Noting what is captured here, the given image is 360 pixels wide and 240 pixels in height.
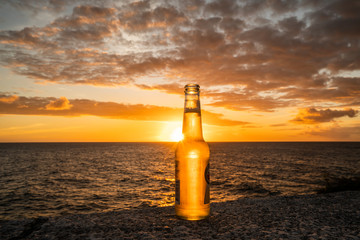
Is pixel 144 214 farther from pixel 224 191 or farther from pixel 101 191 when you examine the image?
pixel 101 191

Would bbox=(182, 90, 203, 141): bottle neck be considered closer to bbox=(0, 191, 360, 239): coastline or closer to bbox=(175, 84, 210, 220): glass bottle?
bbox=(175, 84, 210, 220): glass bottle

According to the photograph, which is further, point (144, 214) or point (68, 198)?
point (68, 198)

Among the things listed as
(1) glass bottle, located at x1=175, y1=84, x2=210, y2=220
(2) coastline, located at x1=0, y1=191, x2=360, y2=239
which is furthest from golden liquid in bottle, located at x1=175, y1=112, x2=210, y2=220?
(2) coastline, located at x1=0, y1=191, x2=360, y2=239

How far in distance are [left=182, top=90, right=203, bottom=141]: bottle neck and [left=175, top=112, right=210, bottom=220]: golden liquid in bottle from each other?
44 millimetres

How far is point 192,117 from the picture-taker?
266 centimetres

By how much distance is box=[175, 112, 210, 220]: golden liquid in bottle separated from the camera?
8.04ft

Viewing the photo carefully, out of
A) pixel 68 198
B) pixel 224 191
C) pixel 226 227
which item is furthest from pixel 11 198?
pixel 226 227

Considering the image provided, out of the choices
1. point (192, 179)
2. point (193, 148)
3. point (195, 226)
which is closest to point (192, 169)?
point (192, 179)

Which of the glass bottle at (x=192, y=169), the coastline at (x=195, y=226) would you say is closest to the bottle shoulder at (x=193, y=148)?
the glass bottle at (x=192, y=169)

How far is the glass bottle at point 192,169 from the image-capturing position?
246 centimetres

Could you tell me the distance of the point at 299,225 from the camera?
8.34 feet

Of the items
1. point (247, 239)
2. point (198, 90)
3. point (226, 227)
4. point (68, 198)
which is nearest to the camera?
point (247, 239)

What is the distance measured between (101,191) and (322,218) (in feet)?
80.4

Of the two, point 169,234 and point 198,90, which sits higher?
point 198,90
